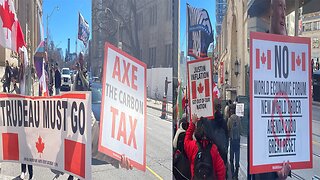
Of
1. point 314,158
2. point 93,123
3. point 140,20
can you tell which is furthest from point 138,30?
point 314,158

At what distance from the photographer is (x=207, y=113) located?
1.64 m

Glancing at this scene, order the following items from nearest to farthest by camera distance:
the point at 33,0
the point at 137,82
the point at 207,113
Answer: the point at 137,82, the point at 207,113, the point at 33,0

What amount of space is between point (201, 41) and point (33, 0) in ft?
2.43

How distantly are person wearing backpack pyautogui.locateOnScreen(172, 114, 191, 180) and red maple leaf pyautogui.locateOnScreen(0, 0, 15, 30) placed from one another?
886mm

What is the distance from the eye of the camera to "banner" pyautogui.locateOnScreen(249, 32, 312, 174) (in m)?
1.65

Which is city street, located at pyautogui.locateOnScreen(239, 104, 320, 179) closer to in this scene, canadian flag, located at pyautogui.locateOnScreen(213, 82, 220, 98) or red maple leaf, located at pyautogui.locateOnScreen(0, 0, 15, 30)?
canadian flag, located at pyautogui.locateOnScreen(213, 82, 220, 98)

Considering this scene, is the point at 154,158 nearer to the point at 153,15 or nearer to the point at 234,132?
the point at 234,132

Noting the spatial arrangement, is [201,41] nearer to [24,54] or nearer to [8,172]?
[24,54]

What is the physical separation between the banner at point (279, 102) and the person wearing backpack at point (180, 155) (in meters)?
0.27

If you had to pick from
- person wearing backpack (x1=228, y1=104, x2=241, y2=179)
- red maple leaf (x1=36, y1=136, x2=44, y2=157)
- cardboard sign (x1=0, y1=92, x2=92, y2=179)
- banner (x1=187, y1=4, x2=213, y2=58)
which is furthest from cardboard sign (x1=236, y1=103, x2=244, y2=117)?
red maple leaf (x1=36, y1=136, x2=44, y2=157)

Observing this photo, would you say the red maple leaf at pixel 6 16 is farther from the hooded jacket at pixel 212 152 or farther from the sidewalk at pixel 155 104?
the hooded jacket at pixel 212 152

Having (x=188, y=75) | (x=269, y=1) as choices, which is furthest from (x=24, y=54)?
(x=269, y=1)

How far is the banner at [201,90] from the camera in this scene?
1.63 meters

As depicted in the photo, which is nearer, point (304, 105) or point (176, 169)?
point (176, 169)
